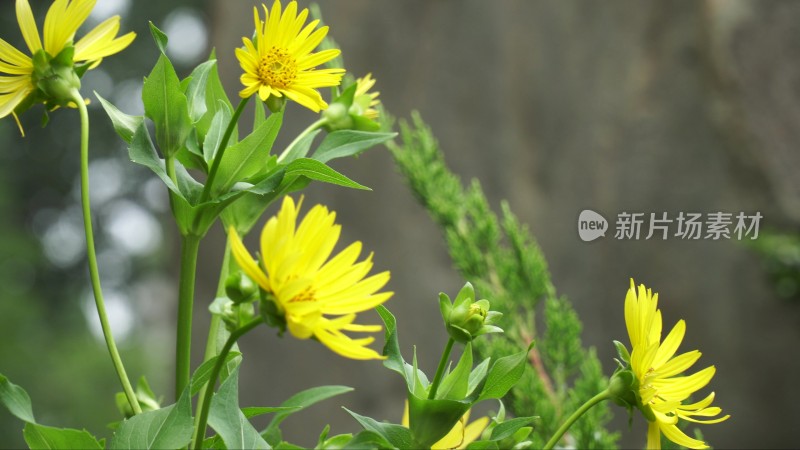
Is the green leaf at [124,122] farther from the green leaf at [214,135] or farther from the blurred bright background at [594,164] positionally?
the blurred bright background at [594,164]

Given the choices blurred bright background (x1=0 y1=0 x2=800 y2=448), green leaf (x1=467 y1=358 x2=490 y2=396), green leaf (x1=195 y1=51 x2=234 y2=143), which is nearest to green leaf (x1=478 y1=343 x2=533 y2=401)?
green leaf (x1=467 y1=358 x2=490 y2=396)

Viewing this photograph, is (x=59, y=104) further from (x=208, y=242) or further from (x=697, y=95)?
(x=208, y=242)

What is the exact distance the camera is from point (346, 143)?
0.96 ft

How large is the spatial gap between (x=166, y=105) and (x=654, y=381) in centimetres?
16

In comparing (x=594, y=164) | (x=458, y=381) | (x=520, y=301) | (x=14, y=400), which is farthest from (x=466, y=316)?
(x=594, y=164)

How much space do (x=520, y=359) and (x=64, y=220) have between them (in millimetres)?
4354

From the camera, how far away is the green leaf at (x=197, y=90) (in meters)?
0.27

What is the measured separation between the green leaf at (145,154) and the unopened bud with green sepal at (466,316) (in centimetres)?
8

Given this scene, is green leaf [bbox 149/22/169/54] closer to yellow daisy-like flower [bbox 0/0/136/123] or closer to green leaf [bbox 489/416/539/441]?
yellow daisy-like flower [bbox 0/0/136/123]

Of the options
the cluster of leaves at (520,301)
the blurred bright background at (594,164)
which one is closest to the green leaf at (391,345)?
the cluster of leaves at (520,301)

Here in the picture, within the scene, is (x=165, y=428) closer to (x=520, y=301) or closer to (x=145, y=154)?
(x=145, y=154)

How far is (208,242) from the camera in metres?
1.75

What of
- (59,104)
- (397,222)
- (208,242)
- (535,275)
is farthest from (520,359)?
(208,242)

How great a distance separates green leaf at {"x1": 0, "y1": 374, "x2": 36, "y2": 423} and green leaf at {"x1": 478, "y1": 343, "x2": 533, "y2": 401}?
4.7 inches
